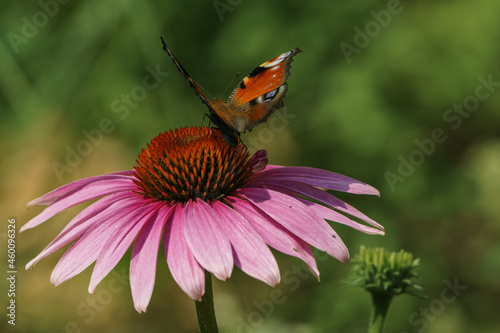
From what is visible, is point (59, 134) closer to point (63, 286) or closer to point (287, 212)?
point (63, 286)

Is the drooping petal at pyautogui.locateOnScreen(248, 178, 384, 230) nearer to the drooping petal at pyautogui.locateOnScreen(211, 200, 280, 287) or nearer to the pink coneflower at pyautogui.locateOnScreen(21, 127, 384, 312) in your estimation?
the pink coneflower at pyautogui.locateOnScreen(21, 127, 384, 312)

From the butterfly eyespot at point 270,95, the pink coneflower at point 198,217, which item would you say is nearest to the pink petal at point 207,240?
Result: the pink coneflower at point 198,217

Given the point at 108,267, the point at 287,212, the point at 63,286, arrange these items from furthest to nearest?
the point at 63,286 < the point at 287,212 < the point at 108,267

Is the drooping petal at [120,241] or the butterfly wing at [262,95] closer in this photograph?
the drooping petal at [120,241]

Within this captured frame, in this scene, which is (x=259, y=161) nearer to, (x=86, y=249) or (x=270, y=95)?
(x=270, y=95)

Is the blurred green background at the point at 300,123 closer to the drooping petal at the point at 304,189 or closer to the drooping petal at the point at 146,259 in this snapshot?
the drooping petal at the point at 304,189

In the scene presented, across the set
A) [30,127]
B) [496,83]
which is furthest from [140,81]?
[496,83]
